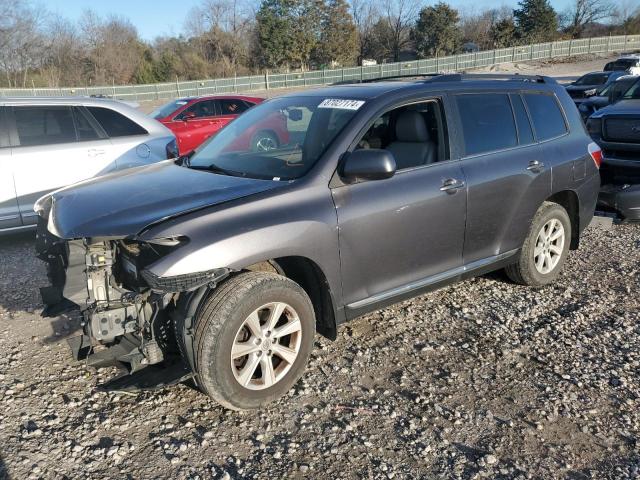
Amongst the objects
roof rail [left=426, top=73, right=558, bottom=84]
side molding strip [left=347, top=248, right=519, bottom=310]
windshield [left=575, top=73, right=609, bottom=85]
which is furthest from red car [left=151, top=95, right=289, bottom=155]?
windshield [left=575, top=73, right=609, bottom=85]

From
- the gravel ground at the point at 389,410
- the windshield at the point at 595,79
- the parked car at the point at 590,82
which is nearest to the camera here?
the gravel ground at the point at 389,410

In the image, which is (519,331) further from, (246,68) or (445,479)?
(246,68)

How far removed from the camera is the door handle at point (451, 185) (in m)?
3.96

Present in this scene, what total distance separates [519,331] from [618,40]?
206 feet

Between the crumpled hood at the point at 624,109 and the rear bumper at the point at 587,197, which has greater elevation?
the crumpled hood at the point at 624,109

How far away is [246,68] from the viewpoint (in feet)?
199

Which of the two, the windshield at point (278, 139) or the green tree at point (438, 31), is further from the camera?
the green tree at point (438, 31)

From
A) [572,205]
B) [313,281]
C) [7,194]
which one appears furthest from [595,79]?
[313,281]

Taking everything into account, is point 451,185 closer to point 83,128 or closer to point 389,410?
point 389,410

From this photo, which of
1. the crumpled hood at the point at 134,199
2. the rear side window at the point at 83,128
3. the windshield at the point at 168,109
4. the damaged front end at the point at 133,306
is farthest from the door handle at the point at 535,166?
the windshield at the point at 168,109

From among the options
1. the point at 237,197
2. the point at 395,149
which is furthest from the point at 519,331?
the point at 237,197

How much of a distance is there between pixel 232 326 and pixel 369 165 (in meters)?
1.25

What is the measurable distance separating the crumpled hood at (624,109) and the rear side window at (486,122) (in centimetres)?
430

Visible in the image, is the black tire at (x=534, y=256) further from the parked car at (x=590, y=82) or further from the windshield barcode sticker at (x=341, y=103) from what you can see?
the parked car at (x=590, y=82)
